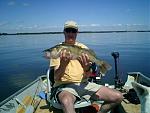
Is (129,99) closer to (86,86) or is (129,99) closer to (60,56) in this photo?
(86,86)

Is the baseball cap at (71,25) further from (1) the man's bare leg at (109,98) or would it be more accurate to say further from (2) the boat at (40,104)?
(1) the man's bare leg at (109,98)

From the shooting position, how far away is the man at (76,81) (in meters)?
5.11

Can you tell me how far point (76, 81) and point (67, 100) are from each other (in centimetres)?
64

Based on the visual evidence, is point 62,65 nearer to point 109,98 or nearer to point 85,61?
point 85,61

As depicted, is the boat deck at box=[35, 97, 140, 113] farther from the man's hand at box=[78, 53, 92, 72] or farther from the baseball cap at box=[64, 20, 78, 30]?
the baseball cap at box=[64, 20, 78, 30]

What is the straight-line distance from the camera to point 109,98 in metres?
5.20

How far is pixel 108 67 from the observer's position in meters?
5.02

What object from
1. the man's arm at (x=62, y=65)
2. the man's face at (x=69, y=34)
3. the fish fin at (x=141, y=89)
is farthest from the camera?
the man's face at (x=69, y=34)

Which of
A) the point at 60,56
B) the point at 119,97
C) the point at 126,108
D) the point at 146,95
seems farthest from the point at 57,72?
the point at 146,95

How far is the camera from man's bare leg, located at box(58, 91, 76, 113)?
4.67 metres

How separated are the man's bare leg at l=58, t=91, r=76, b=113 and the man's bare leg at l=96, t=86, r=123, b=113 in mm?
618

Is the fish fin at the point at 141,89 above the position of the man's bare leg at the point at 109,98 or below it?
above

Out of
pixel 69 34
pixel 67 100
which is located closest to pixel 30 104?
pixel 67 100

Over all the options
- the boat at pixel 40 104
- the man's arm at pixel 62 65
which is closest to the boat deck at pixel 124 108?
the boat at pixel 40 104
